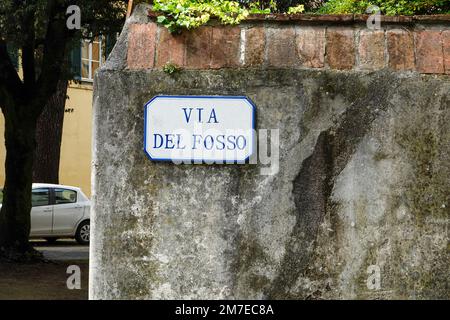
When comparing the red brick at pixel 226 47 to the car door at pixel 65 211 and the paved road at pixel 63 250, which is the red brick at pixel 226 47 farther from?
the car door at pixel 65 211

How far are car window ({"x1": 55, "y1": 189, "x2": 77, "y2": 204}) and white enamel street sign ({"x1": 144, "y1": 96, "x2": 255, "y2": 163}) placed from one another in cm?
1519

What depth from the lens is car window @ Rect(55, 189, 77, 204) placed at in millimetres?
18953

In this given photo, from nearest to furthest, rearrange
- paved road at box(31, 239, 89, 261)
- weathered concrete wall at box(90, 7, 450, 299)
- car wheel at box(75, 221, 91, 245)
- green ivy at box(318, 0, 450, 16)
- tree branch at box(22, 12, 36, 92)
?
weathered concrete wall at box(90, 7, 450, 299) < green ivy at box(318, 0, 450, 16) < tree branch at box(22, 12, 36, 92) < paved road at box(31, 239, 89, 261) < car wheel at box(75, 221, 91, 245)

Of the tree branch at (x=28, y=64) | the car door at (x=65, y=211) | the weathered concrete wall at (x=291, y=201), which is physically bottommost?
the car door at (x=65, y=211)

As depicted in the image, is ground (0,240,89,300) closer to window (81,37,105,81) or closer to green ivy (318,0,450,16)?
green ivy (318,0,450,16)

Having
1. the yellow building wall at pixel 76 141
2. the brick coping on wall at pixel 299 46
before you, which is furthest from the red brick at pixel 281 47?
the yellow building wall at pixel 76 141

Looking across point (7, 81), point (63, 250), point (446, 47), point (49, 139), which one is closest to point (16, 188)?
point (7, 81)

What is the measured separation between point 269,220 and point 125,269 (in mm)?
779

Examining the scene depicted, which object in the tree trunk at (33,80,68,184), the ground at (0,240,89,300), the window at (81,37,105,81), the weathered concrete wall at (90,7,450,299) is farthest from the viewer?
the window at (81,37,105,81)

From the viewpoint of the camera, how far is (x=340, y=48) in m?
4.19

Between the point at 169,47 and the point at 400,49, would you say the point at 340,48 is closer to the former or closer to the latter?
the point at 400,49

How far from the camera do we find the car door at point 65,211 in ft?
62.3

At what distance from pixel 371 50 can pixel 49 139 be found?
57.6 feet

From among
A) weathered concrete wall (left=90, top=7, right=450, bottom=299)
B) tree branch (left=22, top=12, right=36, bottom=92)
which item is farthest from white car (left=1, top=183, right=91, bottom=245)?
weathered concrete wall (left=90, top=7, right=450, bottom=299)
